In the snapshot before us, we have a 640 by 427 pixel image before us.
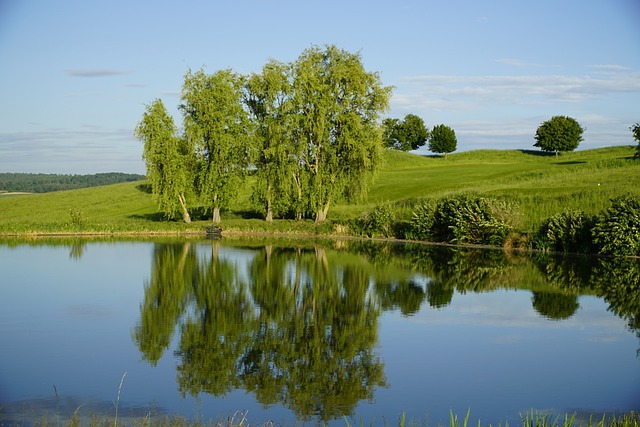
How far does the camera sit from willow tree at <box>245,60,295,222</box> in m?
56.2

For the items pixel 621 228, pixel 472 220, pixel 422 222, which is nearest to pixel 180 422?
pixel 621 228

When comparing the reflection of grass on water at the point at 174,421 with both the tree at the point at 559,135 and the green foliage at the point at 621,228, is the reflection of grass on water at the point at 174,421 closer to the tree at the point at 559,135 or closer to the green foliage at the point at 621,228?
the green foliage at the point at 621,228

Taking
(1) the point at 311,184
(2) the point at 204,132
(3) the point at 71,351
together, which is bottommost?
(3) the point at 71,351

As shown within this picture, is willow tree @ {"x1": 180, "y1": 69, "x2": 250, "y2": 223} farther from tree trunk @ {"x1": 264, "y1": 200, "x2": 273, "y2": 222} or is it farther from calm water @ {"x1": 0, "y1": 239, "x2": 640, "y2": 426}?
calm water @ {"x1": 0, "y1": 239, "x2": 640, "y2": 426}

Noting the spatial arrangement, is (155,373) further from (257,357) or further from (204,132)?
(204,132)

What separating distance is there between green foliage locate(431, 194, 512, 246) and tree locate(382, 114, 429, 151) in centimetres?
8897

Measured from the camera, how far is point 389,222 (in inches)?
2008

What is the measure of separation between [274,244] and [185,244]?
5407 mm

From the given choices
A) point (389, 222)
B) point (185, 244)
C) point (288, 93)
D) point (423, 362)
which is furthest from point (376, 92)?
point (423, 362)

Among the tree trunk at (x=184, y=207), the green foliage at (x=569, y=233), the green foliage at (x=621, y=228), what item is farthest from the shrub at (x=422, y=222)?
the tree trunk at (x=184, y=207)

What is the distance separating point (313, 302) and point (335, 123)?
110 feet

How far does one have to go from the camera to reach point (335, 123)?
5716cm

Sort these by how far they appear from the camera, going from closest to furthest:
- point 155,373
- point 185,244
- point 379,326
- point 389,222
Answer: point 155,373 → point 379,326 → point 185,244 → point 389,222

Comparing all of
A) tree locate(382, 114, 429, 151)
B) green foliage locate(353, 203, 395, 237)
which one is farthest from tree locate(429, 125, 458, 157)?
green foliage locate(353, 203, 395, 237)
